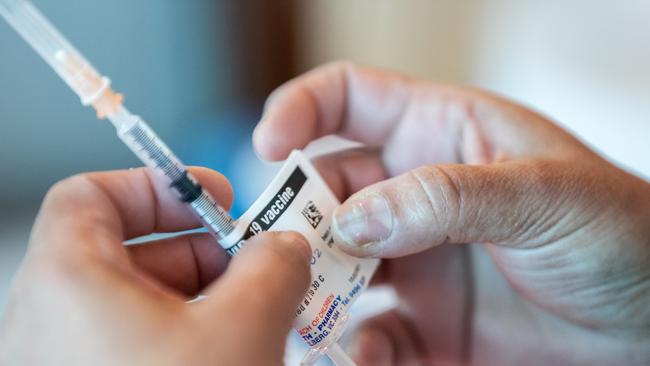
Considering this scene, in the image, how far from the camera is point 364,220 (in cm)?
58

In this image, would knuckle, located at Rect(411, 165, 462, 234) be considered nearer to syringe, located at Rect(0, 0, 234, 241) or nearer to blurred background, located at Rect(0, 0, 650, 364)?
syringe, located at Rect(0, 0, 234, 241)

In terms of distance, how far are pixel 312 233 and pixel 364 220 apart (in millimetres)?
55

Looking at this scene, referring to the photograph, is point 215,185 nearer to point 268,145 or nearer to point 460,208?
point 268,145

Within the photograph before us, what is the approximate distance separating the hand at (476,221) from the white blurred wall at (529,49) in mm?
530

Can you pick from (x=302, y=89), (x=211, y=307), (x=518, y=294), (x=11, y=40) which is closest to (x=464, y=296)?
(x=518, y=294)

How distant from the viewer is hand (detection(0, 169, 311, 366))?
14.9 inches

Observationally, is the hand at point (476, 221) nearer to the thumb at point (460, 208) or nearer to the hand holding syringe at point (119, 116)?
the thumb at point (460, 208)

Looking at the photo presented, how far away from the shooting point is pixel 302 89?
80 centimetres

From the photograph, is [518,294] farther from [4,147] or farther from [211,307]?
[4,147]

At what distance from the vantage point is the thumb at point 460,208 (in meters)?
0.59

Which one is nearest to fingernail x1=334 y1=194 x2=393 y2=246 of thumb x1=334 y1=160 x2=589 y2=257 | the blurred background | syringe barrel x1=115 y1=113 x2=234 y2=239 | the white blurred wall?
thumb x1=334 y1=160 x2=589 y2=257

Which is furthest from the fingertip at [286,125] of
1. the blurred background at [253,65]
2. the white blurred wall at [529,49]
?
the white blurred wall at [529,49]

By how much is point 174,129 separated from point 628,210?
0.99 metres

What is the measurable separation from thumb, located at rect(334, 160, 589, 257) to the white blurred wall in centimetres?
64
